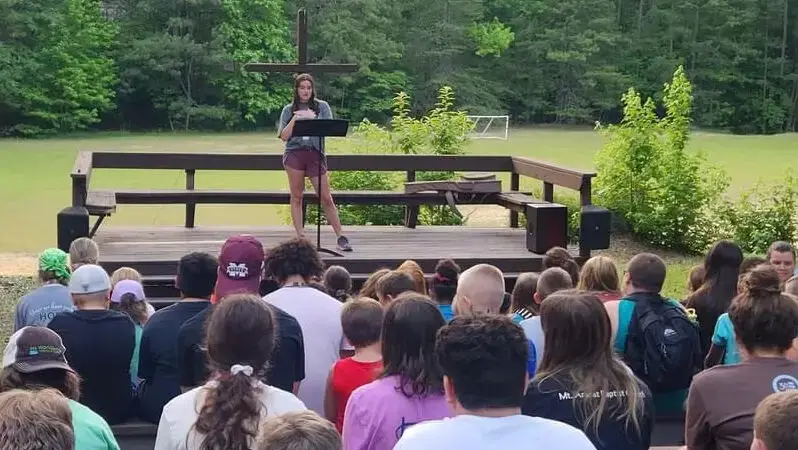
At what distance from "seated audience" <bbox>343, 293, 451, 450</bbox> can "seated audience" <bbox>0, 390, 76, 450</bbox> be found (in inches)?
42.1

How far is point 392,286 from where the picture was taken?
4945 mm

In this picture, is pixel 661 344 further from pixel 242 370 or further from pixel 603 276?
pixel 242 370

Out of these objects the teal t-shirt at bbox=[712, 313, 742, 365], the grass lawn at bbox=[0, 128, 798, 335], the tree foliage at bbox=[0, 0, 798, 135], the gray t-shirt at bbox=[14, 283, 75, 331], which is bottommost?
the grass lawn at bbox=[0, 128, 798, 335]

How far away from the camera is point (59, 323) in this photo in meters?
4.52

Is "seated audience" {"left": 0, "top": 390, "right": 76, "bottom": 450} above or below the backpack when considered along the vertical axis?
above

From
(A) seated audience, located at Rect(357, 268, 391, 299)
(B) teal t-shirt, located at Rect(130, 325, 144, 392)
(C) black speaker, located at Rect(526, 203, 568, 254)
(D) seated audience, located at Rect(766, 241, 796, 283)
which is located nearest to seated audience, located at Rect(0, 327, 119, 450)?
(B) teal t-shirt, located at Rect(130, 325, 144, 392)

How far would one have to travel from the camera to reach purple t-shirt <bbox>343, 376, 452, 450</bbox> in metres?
3.19

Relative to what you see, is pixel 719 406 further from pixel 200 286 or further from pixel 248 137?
pixel 248 137

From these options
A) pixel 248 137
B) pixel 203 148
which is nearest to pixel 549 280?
pixel 203 148

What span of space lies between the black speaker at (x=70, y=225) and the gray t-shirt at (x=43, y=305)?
10.2ft

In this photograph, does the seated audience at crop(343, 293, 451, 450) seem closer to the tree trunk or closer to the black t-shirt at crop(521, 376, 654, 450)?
the black t-shirt at crop(521, 376, 654, 450)

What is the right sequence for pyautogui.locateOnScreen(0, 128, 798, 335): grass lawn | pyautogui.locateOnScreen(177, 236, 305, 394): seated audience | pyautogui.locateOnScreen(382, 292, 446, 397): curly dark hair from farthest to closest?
pyautogui.locateOnScreen(0, 128, 798, 335): grass lawn → pyautogui.locateOnScreen(177, 236, 305, 394): seated audience → pyautogui.locateOnScreen(382, 292, 446, 397): curly dark hair

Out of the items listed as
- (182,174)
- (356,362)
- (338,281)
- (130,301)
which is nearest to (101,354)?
(130,301)

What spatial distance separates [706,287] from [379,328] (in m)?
2.40
